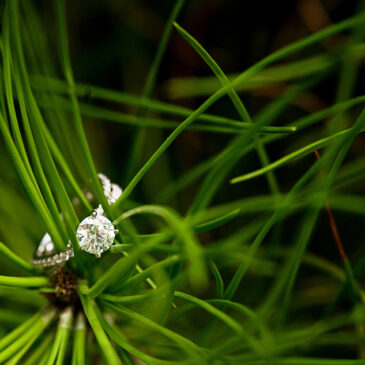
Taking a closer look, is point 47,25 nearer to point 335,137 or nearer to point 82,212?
point 82,212

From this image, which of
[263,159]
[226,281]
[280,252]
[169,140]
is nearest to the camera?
[169,140]

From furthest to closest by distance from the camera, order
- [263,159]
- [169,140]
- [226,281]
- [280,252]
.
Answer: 1. [226,281]
2. [280,252]
3. [263,159]
4. [169,140]

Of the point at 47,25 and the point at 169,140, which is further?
the point at 47,25

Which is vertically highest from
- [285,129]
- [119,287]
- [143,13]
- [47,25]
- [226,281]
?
[143,13]

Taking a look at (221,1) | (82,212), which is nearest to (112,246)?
(82,212)
